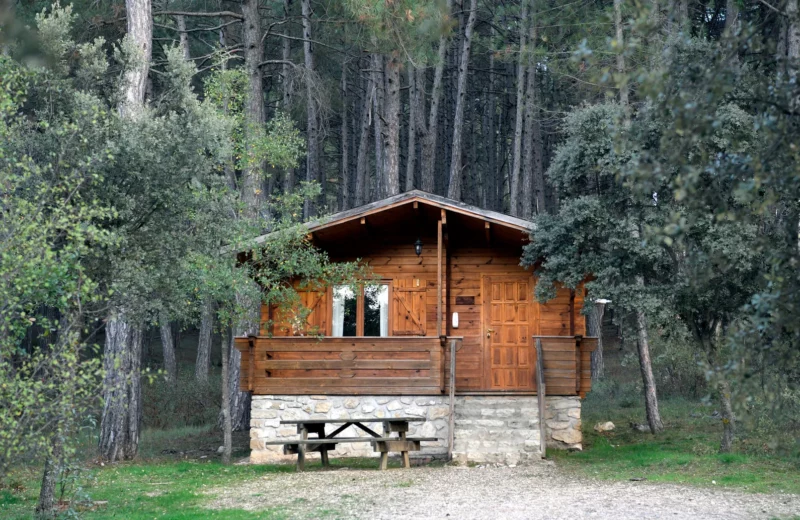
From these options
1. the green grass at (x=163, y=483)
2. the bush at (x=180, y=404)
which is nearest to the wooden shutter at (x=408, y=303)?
the green grass at (x=163, y=483)

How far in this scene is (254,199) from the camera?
53.9 feet

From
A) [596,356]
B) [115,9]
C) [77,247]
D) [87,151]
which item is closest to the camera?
[77,247]

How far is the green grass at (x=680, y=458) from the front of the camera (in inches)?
419

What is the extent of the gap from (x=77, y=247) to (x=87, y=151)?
1.99m

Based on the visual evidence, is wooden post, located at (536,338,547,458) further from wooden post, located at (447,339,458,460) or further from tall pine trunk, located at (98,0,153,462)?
tall pine trunk, located at (98,0,153,462)

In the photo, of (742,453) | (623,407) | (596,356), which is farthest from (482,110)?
(742,453)

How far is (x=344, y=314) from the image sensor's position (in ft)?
50.5

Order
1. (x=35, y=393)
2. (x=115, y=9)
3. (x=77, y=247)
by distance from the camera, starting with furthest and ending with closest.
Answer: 1. (x=115, y=9)
2. (x=77, y=247)
3. (x=35, y=393)

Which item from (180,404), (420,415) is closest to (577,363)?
(420,415)

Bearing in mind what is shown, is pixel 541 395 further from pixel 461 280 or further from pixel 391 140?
pixel 391 140

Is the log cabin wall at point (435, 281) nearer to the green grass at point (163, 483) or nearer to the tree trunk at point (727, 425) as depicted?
the green grass at point (163, 483)

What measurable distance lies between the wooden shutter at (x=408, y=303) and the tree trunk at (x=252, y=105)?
2.96 meters

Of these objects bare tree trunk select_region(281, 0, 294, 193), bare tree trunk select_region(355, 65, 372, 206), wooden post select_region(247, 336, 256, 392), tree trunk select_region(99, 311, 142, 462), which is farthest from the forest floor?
bare tree trunk select_region(355, 65, 372, 206)

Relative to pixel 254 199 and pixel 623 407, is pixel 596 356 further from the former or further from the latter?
pixel 254 199
